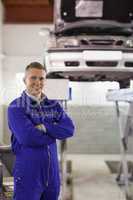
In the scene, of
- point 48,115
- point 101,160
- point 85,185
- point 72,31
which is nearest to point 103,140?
point 101,160

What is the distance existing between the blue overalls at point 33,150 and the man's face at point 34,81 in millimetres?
57

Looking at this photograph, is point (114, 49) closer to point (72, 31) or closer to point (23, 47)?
point (72, 31)

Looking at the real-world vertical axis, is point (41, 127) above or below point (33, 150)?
above

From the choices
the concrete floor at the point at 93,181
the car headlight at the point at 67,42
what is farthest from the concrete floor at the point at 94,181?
the car headlight at the point at 67,42

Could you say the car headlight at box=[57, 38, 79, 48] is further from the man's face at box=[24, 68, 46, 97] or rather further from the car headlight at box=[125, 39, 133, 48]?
the man's face at box=[24, 68, 46, 97]

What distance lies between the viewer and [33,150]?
2797 mm

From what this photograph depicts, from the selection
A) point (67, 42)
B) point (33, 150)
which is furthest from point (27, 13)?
point (33, 150)

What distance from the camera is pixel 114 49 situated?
136 inches

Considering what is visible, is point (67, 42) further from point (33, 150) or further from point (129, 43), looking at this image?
point (33, 150)

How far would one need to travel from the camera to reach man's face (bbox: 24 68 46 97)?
282cm

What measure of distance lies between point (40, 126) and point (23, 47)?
6.33m

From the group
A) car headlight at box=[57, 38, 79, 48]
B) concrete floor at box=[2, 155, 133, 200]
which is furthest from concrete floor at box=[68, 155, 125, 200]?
car headlight at box=[57, 38, 79, 48]

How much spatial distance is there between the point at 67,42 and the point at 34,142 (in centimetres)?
133

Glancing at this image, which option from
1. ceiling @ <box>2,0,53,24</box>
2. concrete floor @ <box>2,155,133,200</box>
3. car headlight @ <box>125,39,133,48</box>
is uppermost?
ceiling @ <box>2,0,53,24</box>
